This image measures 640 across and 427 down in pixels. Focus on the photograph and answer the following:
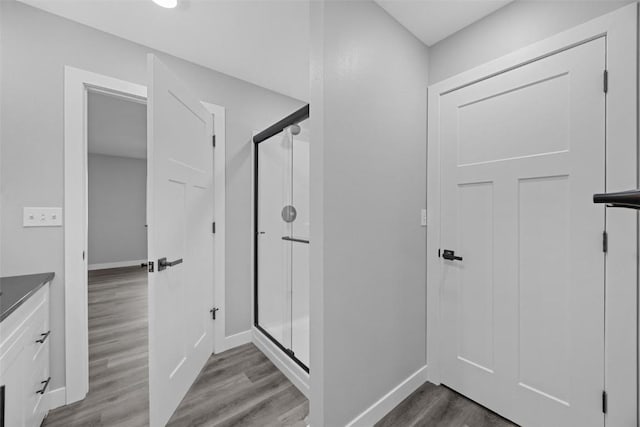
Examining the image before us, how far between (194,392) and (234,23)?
2.49m

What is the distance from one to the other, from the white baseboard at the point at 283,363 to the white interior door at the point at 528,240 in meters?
0.97

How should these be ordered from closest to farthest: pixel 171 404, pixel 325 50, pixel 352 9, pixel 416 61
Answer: pixel 325 50 < pixel 352 9 < pixel 171 404 < pixel 416 61

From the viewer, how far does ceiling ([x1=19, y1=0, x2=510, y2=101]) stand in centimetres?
154

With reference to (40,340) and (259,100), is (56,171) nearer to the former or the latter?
(40,340)

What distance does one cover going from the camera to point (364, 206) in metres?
1.45

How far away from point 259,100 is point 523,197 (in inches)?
90.4

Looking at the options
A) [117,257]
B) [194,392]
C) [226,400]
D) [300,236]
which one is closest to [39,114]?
[300,236]

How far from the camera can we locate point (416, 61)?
1.76 m

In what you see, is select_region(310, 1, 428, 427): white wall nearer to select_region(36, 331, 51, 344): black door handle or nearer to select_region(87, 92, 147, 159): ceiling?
select_region(36, 331, 51, 344): black door handle

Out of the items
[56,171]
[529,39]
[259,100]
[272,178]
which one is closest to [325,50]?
[529,39]

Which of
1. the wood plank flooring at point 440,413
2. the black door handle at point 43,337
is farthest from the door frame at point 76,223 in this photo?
the wood plank flooring at point 440,413

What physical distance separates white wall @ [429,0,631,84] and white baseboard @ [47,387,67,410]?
3.17 meters

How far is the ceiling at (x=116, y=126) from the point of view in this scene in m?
3.13

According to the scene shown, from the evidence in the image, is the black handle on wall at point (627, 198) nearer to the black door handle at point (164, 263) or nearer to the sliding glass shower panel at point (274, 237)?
the black door handle at point (164, 263)
